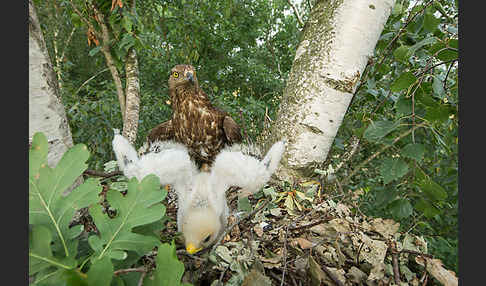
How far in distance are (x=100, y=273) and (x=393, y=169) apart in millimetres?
816

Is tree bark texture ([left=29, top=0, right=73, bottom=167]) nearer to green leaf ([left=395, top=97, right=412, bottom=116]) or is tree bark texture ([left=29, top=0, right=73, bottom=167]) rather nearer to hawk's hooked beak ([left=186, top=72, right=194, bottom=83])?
hawk's hooked beak ([left=186, top=72, right=194, bottom=83])

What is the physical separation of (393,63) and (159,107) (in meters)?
2.67

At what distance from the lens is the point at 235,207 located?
114 cm

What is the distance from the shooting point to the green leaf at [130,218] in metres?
0.45

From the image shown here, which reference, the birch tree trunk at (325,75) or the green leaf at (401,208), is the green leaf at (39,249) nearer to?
the birch tree trunk at (325,75)

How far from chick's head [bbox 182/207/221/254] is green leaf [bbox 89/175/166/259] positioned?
0.93 feet

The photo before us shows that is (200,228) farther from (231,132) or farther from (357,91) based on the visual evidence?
(357,91)

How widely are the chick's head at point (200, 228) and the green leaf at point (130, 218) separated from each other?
0.93ft

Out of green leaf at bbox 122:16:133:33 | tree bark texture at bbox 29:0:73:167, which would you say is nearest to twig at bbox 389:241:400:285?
tree bark texture at bbox 29:0:73:167

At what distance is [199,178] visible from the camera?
37.6 inches

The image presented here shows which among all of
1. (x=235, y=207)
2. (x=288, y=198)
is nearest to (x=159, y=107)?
(x=235, y=207)

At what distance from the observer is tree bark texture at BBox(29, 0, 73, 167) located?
1.50 ft

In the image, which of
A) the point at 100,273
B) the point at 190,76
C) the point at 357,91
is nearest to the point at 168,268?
the point at 100,273

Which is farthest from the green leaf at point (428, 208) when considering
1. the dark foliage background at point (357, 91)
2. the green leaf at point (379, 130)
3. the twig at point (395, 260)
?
the green leaf at point (379, 130)
